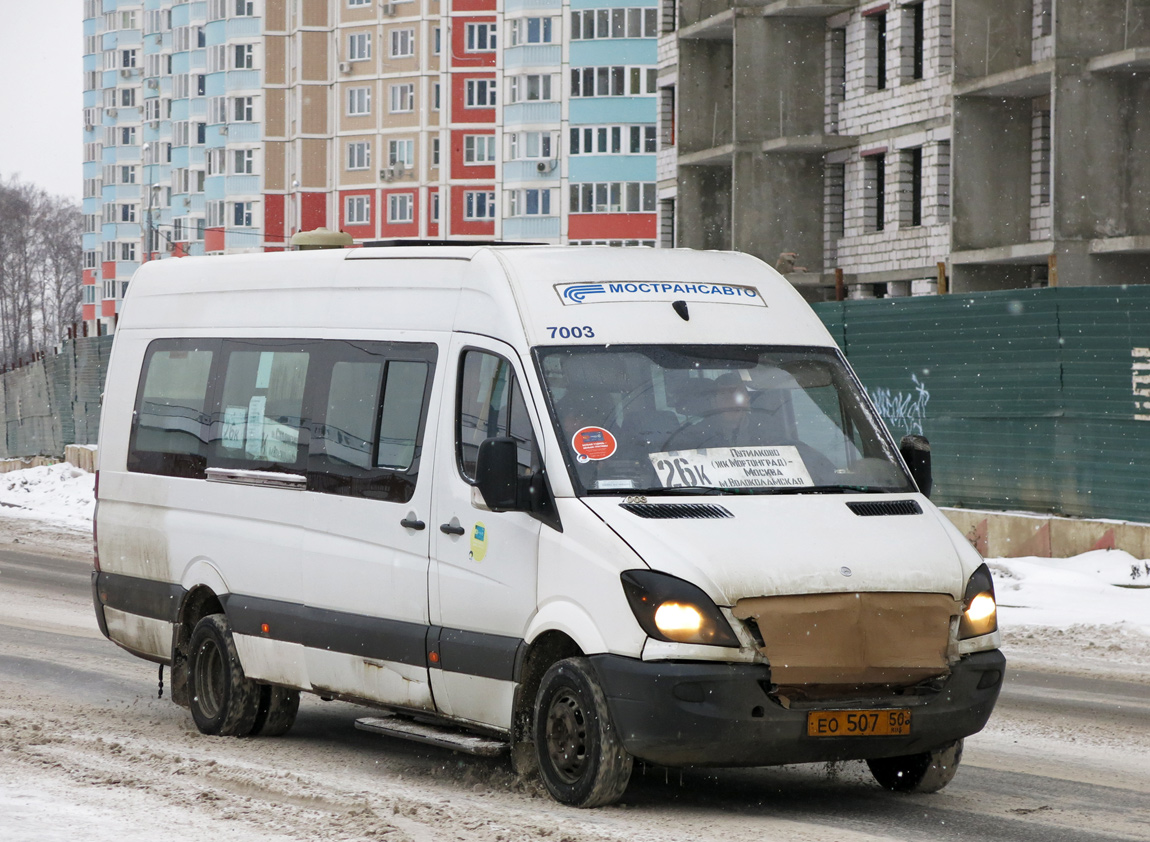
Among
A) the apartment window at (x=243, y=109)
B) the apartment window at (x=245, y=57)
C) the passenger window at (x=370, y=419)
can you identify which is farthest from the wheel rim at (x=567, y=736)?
the apartment window at (x=245, y=57)

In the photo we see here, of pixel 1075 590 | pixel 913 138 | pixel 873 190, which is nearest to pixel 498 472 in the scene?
pixel 1075 590

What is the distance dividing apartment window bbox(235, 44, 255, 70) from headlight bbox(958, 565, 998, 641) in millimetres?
103344

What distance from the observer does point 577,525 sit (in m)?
7.93

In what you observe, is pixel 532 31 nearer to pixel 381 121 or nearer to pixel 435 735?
pixel 381 121

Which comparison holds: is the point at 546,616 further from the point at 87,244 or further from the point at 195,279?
the point at 87,244

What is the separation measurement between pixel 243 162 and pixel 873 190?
69481mm

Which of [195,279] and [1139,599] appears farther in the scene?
[1139,599]

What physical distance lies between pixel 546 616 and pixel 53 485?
27.4 m

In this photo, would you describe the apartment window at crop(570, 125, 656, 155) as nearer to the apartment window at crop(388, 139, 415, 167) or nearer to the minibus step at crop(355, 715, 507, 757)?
→ the apartment window at crop(388, 139, 415, 167)

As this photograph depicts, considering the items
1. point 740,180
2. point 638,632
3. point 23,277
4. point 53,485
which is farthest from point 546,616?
point 23,277

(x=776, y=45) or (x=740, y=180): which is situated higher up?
(x=776, y=45)

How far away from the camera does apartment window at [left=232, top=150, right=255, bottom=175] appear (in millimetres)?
107812

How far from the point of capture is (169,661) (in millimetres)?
10930

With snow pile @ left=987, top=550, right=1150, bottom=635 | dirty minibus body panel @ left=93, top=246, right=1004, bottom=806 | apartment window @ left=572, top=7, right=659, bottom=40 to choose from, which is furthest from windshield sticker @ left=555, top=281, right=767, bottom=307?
apartment window @ left=572, top=7, right=659, bottom=40
